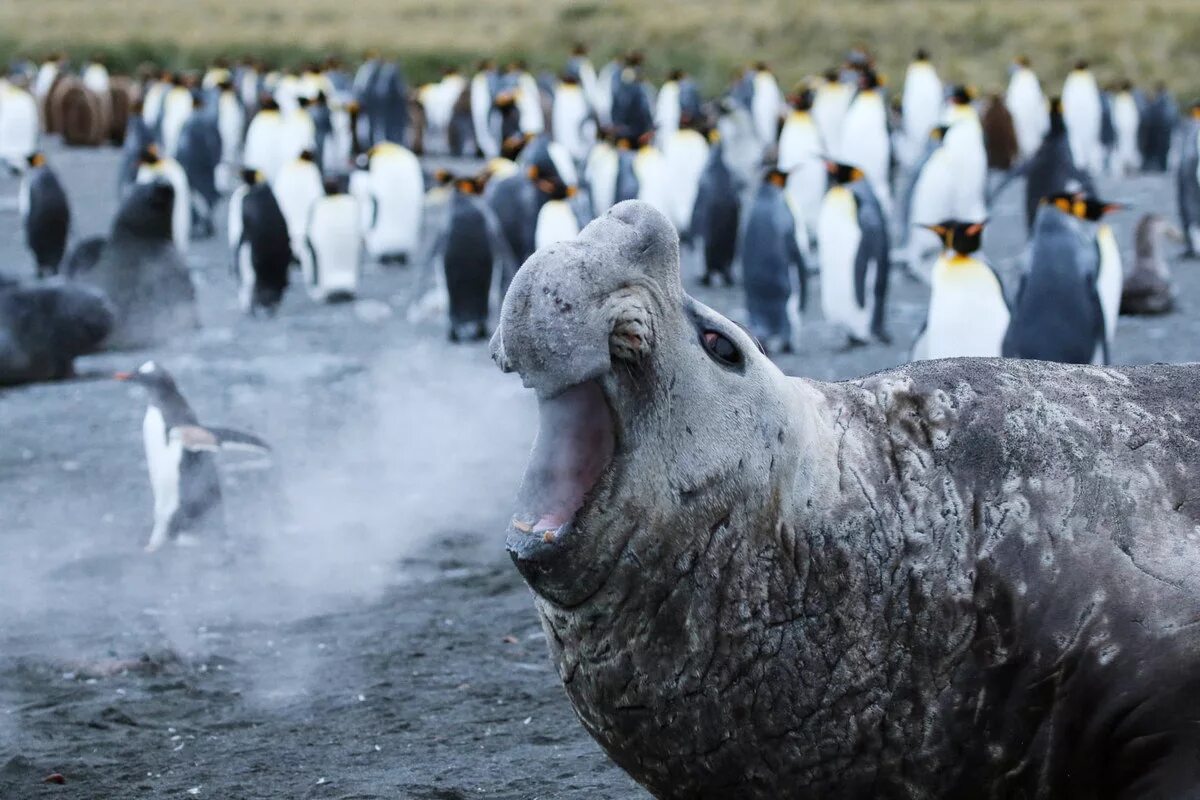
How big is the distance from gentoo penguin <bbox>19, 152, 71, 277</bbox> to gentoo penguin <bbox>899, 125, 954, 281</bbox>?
8518 mm

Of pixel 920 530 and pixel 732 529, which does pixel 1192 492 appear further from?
pixel 732 529

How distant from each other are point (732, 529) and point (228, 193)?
24.7m

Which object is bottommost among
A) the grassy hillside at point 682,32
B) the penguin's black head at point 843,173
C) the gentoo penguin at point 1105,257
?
the gentoo penguin at point 1105,257

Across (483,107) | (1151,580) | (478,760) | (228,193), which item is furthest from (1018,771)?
(483,107)

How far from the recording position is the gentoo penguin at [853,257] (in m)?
12.7

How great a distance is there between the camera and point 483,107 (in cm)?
2917

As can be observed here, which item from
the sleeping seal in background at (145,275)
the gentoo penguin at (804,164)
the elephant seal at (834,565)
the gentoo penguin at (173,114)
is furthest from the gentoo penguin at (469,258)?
the gentoo penguin at (173,114)

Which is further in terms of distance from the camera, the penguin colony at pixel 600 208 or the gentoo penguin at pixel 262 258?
the gentoo penguin at pixel 262 258

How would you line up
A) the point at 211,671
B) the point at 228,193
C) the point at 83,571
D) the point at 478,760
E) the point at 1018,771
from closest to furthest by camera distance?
the point at 1018,771 → the point at 478,760 → the point at 211,671 → the point at 83,571 → the point at 228,193

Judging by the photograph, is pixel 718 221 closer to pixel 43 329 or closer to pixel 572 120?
pixel 43 329

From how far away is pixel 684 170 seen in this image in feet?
63.8

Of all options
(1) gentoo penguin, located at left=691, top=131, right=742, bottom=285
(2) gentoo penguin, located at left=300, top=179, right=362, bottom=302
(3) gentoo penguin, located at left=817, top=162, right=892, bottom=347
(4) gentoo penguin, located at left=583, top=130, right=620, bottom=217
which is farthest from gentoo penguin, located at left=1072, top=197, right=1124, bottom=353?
(4) gentoo penguin, located at left=583, top=130, right=620, bottom=217

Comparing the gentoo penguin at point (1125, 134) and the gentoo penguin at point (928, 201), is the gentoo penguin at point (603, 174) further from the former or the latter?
the gentoo penguin at point (1125, 134)

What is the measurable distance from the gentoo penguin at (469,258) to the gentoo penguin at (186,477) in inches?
224
